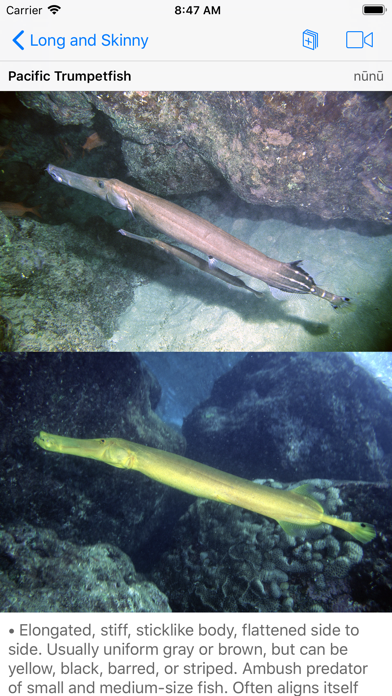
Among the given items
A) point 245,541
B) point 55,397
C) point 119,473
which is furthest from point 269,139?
point 245,541

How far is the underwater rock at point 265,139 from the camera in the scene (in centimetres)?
307

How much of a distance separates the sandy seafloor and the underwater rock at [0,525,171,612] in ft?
9.49

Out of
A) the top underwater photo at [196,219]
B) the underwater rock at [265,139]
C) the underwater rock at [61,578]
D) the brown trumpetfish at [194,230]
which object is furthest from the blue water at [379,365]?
the underwater rock at [61,578]

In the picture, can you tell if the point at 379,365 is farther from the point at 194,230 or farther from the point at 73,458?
the point at 73,458

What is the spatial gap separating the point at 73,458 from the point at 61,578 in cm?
131

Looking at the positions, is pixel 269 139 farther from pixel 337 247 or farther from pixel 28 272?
pixel 28 272

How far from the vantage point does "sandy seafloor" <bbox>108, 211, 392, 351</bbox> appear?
3.78m

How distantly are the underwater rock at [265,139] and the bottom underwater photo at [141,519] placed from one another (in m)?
3.31

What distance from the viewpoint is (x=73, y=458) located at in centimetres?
370

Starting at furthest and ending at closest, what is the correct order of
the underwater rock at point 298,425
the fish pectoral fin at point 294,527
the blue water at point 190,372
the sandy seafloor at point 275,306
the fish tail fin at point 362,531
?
the blue water at point 190,372, the underwater rock at point 298,425, the sandy seafloor at point 275,306, the fish pectoral fin at point 294,527, the fish tail fin at point 362,531

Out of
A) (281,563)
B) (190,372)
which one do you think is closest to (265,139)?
(281,563)

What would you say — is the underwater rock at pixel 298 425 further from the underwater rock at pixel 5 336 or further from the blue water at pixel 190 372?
the underwater rock at pixel 5 336
